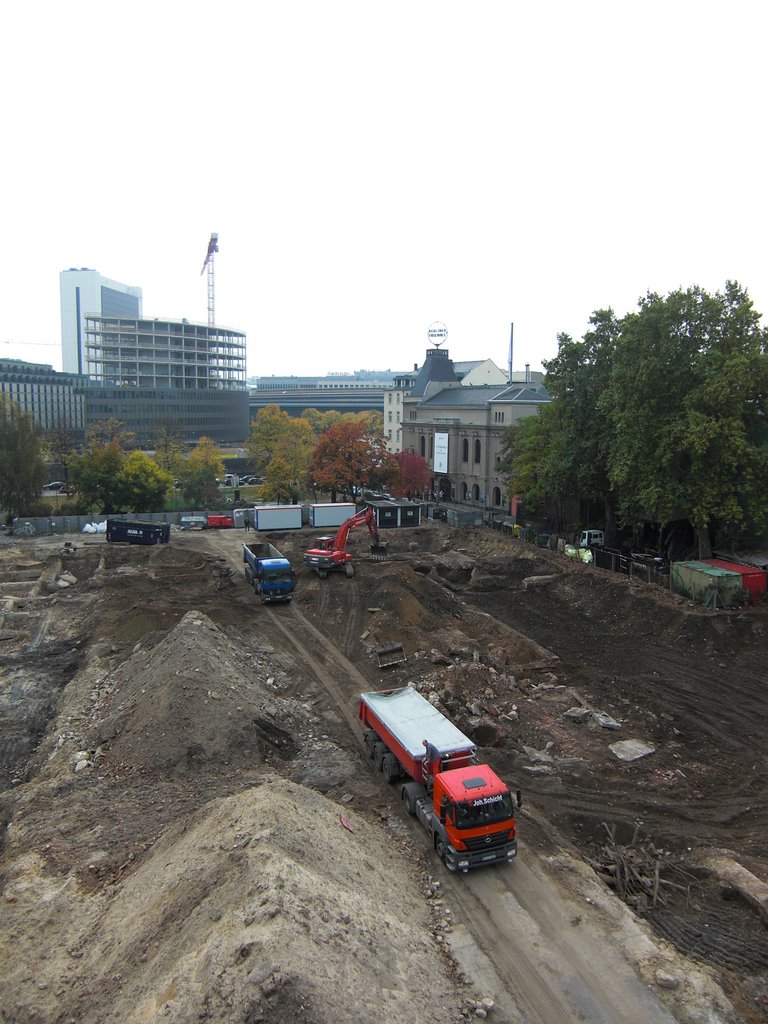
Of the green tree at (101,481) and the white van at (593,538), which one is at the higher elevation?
the green tree at (101,481)

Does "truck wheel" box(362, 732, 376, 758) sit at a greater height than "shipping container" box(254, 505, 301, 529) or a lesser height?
lesser

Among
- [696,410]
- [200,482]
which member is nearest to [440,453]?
[200,482]

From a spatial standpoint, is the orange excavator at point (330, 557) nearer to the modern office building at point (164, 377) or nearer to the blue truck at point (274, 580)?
the blue truck at point (274, 580)

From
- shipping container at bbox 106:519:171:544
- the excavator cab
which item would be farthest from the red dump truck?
shipping container at bbox 106:519:171:544

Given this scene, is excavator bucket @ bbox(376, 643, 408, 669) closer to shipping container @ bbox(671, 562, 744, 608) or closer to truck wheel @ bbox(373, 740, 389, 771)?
truck wheel @ bbox(373, 740, 389, 771)

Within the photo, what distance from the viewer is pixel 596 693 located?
1159 inches

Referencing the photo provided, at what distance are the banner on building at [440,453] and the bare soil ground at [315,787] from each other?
3903cm

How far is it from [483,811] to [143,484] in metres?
58.4

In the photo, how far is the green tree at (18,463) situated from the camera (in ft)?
214

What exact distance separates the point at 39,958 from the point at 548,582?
3756 cm

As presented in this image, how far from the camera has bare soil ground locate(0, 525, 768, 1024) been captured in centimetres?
1333

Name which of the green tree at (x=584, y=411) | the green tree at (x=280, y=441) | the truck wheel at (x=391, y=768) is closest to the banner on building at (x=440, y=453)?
the green tree at (x=280, y=441)

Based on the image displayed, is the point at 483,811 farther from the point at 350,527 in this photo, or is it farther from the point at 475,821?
the point at 350,527

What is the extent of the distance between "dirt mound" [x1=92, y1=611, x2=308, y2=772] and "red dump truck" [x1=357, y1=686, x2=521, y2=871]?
3.62 m
